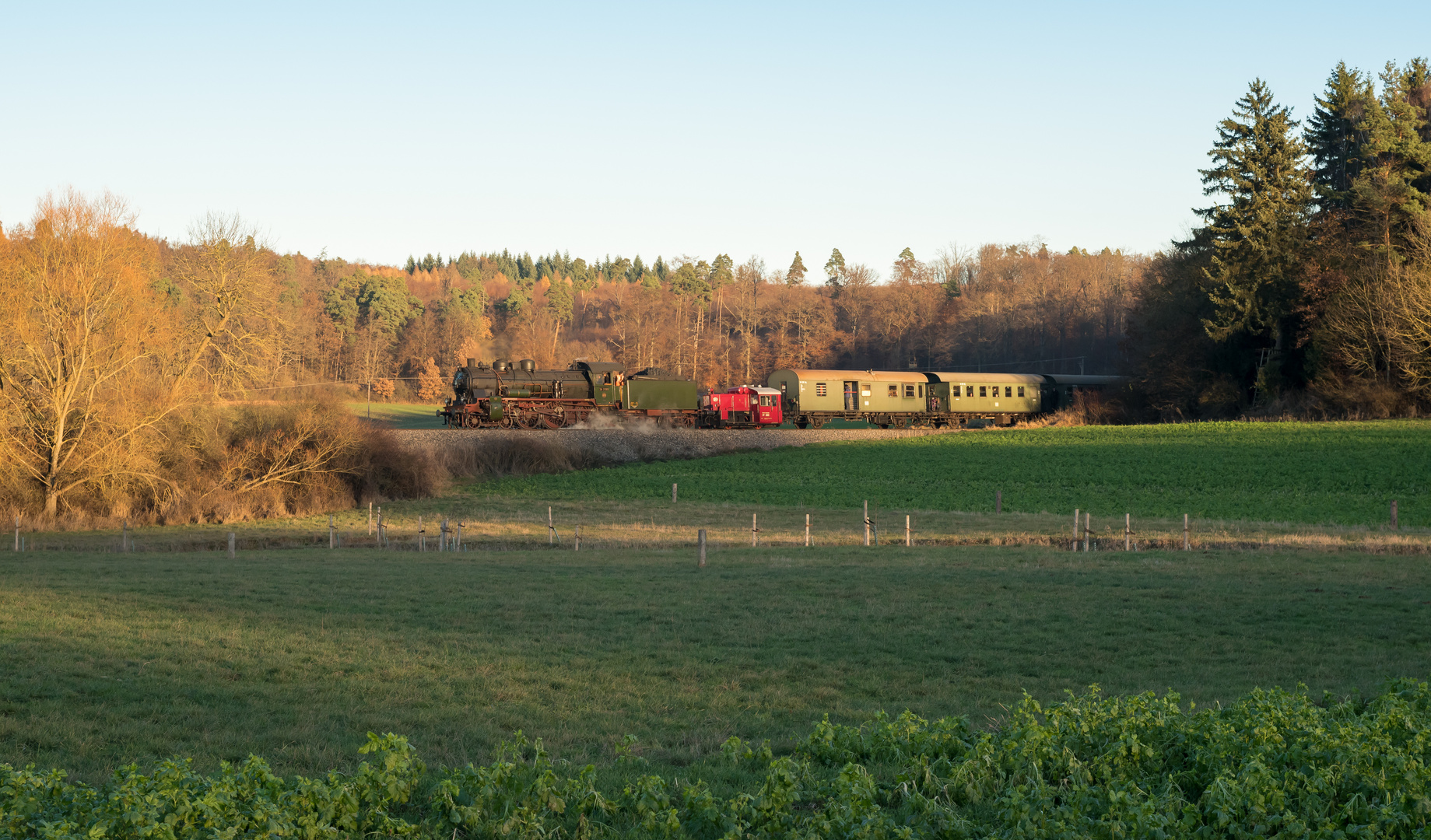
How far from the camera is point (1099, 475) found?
140 ft

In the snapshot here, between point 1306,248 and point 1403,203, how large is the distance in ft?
23.4

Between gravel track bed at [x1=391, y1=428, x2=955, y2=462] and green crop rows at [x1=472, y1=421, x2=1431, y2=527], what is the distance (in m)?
1.73

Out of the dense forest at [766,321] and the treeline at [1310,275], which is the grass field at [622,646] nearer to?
the dense forest at [766,321]

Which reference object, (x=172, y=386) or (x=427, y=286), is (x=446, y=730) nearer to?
(x=172, y=386)

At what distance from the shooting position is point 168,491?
34094 mm

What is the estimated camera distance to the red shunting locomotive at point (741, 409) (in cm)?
6266

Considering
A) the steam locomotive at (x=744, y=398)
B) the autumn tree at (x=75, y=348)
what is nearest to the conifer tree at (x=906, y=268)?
the steam locomotive at (x=744, y=398)

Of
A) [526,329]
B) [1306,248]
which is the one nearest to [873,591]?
[1306,248]

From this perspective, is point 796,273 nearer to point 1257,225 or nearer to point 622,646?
point 1257,225

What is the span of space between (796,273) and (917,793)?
152050 mm

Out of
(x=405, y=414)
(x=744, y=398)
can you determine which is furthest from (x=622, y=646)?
(x=405, y=414)

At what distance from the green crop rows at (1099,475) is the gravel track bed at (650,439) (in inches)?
68.0

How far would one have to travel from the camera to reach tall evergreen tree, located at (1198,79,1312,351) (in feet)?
200

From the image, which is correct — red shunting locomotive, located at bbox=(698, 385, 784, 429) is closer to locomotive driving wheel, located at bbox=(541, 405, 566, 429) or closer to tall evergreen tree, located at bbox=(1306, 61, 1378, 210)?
locomotive driving wheel, located at bbox=(541, 405, 566, 429)
